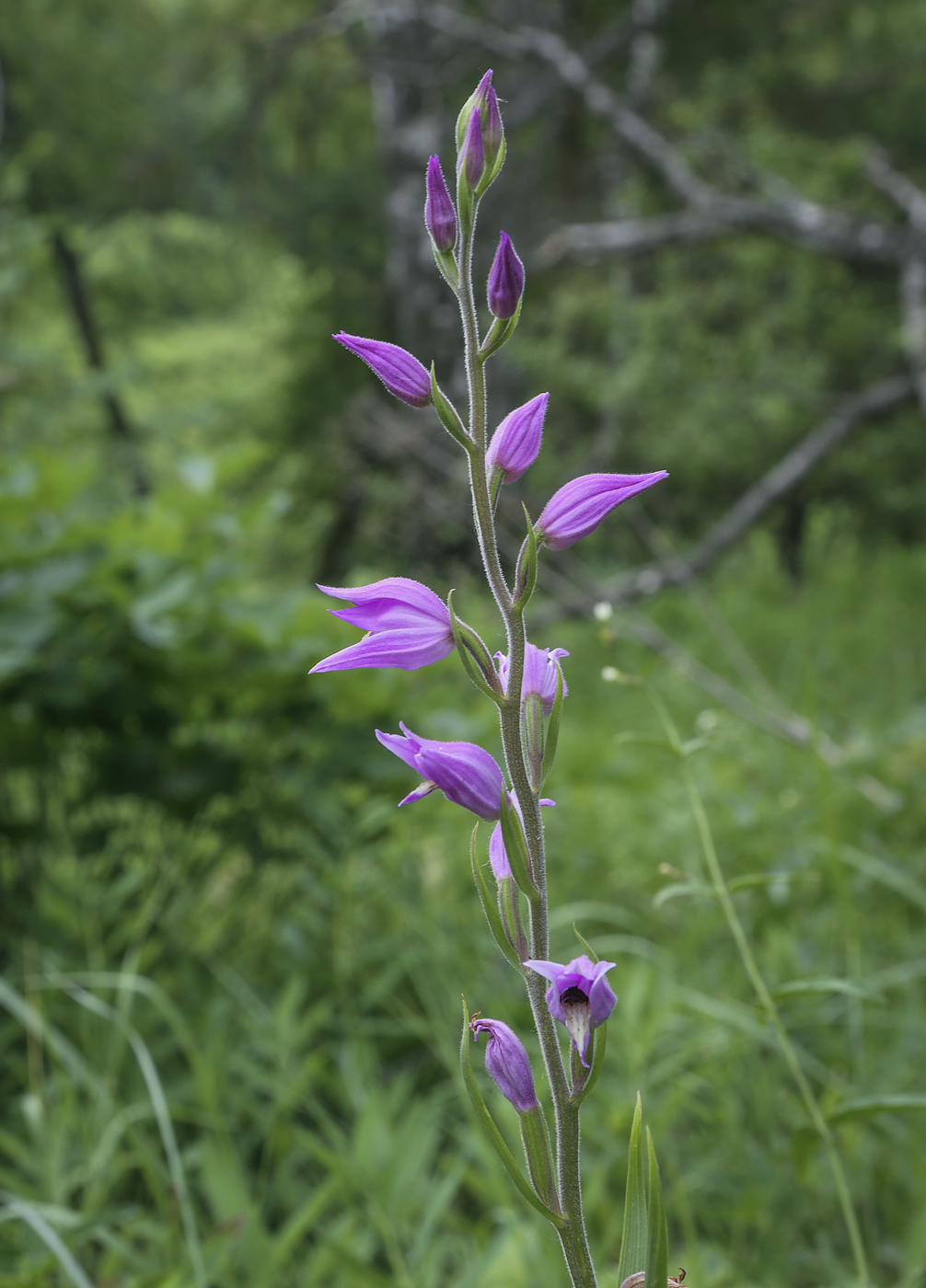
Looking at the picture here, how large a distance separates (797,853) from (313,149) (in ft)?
29.1

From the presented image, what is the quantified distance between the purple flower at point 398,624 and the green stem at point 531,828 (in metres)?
0.07

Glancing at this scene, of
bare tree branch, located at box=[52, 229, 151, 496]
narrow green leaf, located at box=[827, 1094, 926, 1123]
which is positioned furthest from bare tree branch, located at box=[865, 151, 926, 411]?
bare tree branch, located at box=[52, 229, 151, 496]

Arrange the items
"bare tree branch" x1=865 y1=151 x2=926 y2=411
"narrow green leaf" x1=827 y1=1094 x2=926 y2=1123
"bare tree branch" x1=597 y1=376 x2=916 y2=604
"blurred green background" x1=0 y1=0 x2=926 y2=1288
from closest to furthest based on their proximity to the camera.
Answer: "narrow green leaf" x1=827 y1=1094 x2=926 y2=1123 < "blurred green background" x1=0 y1=0 x2=926 y2=1288 < "bare tree branch" x1=865 y1=151 x2=926 y2=411 < "bare tree branch" x1=597 y1=376 x2=916 y2=604

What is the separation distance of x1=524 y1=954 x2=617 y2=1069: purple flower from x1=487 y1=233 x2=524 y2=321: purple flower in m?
0.43

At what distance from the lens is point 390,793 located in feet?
8.40

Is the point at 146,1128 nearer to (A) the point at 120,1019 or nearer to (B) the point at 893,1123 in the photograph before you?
(A) the point at 120,1019

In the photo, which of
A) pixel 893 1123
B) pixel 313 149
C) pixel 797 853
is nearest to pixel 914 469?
pixel 313 149

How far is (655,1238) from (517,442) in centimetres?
51

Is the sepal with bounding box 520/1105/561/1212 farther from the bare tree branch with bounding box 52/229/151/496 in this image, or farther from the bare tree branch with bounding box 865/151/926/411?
the bare tree branch with bounding box 52/229/151/496

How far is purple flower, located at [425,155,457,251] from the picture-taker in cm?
72

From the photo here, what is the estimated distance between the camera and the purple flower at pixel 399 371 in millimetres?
739

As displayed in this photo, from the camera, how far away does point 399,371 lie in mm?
748

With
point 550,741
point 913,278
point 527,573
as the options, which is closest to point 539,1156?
point 550,741

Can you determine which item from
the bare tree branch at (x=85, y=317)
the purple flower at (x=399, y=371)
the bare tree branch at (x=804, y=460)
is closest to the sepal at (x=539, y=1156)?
the purple flower at (x=399, y=371)
